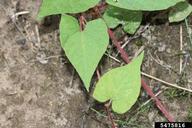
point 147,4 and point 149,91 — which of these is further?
point 149,91

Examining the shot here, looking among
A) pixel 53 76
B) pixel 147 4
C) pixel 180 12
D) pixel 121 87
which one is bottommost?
pixel 53 76

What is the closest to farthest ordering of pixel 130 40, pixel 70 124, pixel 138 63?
pixel 138 63 < pixel 70 124 < pixel 130 40

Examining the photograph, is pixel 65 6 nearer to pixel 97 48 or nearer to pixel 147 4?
pixel 97 48

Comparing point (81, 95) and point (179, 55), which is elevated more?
point (179, 55)

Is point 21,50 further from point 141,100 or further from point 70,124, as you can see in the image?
point 141,100

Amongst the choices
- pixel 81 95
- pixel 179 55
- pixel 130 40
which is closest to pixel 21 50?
pixel 81 95

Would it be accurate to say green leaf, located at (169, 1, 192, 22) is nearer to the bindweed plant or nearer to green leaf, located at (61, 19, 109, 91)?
the bindweed plant

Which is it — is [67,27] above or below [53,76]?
above

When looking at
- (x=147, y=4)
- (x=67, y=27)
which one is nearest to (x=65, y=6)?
(x=67, y=27)
